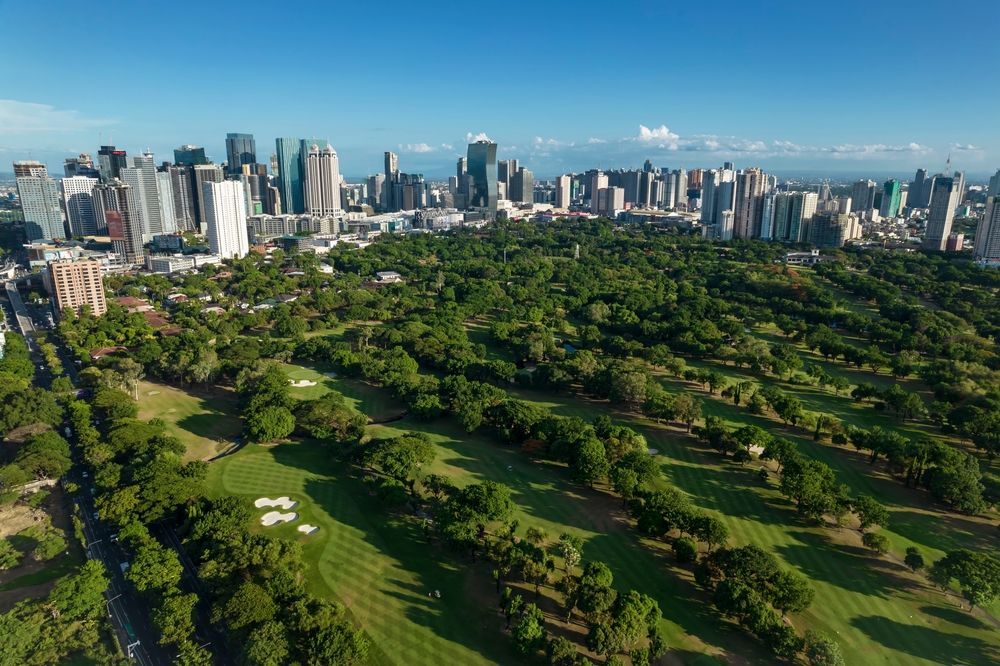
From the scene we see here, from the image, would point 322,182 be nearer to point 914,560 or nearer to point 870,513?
point 870,513

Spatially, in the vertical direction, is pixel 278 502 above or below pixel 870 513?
below

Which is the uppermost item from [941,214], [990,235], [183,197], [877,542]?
[183,197]

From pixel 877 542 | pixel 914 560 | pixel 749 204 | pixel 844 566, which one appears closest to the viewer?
pixel 914 560

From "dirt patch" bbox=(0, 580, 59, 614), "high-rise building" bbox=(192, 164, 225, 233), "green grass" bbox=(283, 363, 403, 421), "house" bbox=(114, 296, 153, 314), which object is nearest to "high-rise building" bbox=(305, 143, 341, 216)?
"high-rise building" bbox=(192, 164, 225, 233)

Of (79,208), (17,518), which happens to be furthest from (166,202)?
(17,518)

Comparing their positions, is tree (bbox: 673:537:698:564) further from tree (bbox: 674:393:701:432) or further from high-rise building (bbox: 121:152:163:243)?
high-rise building (bbox: 121:152:163:243)

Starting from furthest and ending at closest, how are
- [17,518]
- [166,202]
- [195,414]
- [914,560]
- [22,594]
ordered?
1. [166,202]
2. [195,414]
3. [17,518]
4. [914,560]
5. [22,594]
